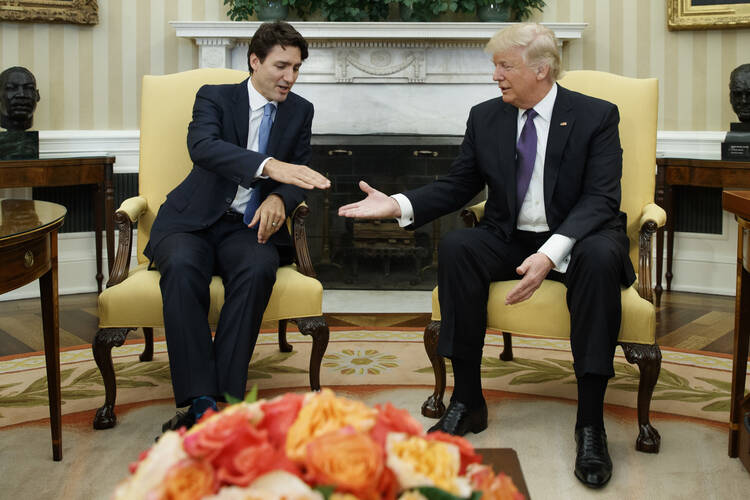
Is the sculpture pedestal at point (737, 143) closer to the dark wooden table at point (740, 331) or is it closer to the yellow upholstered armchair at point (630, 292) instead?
the yellow upholstered armchair at point (630, 292)

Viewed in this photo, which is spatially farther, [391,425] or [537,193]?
[537,193]

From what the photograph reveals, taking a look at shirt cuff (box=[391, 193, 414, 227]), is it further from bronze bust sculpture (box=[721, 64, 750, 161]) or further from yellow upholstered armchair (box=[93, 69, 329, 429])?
bronze bust sculpture (box=[721, 64, 750, 161])

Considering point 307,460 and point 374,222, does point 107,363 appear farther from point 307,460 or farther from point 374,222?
point 374,222

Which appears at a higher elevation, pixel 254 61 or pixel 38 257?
pixel 254 61

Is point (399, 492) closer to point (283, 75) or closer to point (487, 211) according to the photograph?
point (487, 211)

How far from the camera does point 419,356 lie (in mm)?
3279

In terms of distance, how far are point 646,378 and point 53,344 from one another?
1.69 m

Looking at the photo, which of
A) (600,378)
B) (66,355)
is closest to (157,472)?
(600,378)

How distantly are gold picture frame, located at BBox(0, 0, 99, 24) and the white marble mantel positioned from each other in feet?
1.64

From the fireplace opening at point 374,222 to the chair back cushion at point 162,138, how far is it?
1775 millimetres

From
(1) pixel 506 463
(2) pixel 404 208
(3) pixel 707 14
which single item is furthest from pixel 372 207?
(3) pixel 707 14

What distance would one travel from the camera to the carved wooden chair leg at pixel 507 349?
10.5 ft

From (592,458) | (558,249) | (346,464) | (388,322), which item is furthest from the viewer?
(388,322)

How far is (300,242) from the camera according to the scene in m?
2.77
